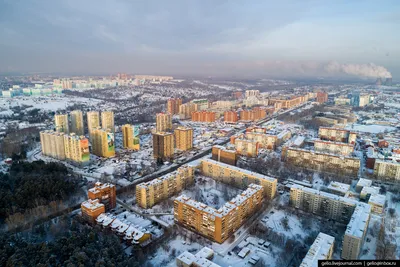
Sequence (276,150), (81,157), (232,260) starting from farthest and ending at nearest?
1. (276,150)
2. (81,157)
3. (232,260)

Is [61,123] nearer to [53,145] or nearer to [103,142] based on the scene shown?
[53,145]

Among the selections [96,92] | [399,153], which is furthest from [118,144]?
[96,92]

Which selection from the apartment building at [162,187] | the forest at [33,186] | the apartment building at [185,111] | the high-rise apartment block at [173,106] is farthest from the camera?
the high-rise apartment block at [173,106]

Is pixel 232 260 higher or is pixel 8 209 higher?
pixel 8 209

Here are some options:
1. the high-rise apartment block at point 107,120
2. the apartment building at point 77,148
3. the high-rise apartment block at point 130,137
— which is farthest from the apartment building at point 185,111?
the apartment building at point 77,148

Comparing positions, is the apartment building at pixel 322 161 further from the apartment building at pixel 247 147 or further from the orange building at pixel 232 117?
the orange building at pixel 232 117

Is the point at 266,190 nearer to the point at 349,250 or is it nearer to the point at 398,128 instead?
the point at 349,250

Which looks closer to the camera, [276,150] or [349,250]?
[349,250]
